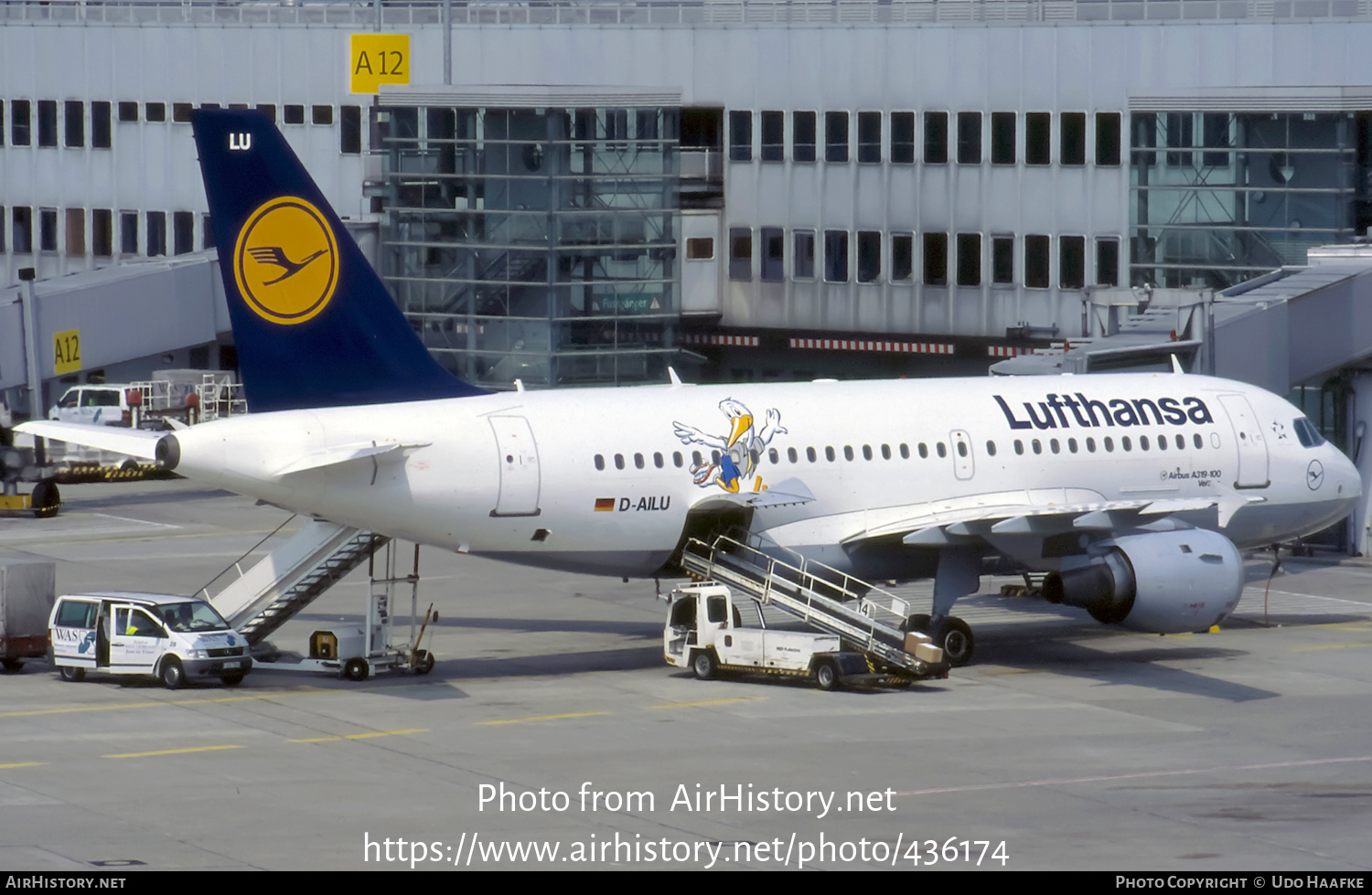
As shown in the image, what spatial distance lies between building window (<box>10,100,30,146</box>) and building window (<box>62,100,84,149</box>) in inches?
87.4

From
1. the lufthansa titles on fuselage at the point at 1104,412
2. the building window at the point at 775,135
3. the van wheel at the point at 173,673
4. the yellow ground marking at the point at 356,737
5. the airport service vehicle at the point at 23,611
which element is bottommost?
the yellow ground marking at the point at 356,737

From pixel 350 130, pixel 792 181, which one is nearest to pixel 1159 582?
pixel 792 181

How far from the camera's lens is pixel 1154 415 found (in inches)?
1865

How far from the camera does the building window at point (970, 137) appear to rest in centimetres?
7500

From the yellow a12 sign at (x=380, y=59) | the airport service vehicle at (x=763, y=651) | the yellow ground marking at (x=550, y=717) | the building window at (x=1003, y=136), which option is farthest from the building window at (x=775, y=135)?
the yellow ground marking at (x=550, y=717)

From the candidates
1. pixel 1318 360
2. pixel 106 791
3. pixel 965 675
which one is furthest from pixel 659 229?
pixel 106 791

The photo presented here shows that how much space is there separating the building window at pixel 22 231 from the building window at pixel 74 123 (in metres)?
4.22

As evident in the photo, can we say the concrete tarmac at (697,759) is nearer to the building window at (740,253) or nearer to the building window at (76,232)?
the building window at (740,253)

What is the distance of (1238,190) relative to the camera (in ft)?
215

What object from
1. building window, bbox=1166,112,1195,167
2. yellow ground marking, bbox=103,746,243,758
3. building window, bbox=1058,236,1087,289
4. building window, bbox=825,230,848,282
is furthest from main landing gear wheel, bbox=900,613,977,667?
building window, bbox=825,230,848,282

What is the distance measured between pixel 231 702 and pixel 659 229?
37711mm

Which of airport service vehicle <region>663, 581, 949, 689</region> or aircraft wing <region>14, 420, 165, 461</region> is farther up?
aircraft wing <region>14, 420, 165, 461</region>

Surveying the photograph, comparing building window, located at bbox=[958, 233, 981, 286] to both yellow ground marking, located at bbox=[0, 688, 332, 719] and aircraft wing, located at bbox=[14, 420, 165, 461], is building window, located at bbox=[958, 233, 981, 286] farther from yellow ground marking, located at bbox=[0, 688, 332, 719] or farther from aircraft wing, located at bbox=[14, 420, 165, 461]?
aircraft wing, located at bbox=[14, 420, 165, 461]

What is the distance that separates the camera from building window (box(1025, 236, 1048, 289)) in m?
74.2
